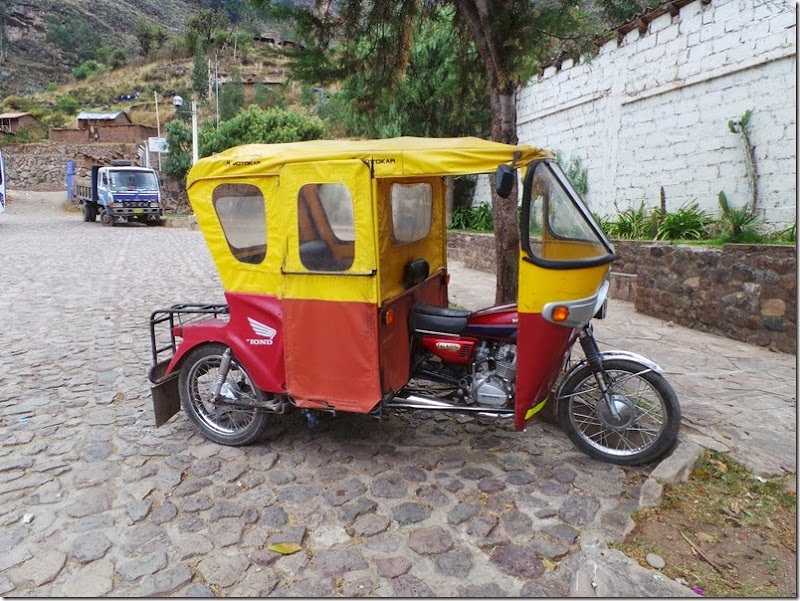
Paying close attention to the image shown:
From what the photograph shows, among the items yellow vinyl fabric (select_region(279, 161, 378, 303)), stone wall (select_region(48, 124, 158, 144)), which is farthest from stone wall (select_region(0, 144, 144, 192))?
yellow vinyl fabric (select_region(279, 161, 378, 303))

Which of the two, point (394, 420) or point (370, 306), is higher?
point (370, 306)

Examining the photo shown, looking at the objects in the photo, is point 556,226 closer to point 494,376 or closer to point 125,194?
point 494,376

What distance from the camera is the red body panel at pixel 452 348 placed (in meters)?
4.06

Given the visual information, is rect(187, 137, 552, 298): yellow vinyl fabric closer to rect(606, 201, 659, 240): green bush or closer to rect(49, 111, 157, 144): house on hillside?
rect(606, 201, 659, 240): green bush

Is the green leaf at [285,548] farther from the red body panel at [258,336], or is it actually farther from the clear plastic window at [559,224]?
the clear plastic window at [559,224]

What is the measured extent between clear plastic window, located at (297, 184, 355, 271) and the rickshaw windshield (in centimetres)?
112

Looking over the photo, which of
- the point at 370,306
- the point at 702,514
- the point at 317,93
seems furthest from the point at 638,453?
the point at 317,93

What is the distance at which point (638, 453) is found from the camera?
150 inches

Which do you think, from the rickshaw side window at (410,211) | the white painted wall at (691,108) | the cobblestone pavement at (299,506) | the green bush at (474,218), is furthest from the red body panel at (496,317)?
the green bush at (474,218)

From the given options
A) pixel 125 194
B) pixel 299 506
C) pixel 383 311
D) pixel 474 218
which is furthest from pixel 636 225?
pixel 125 194

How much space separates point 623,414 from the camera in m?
3.81

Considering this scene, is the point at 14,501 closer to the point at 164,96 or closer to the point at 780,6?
the point at 780,6

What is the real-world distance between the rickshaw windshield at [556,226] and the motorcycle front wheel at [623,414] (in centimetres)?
80

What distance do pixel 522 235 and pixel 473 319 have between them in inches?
33.0
